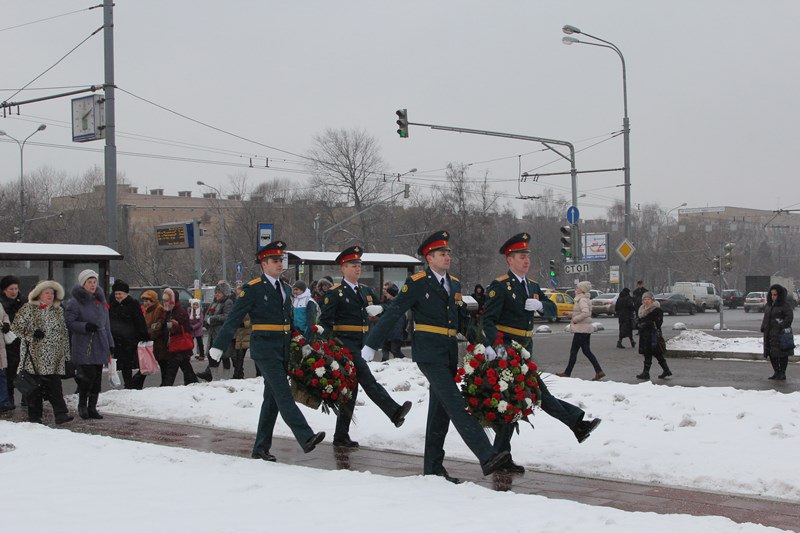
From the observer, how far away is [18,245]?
19.5m

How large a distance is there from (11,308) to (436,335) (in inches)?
302

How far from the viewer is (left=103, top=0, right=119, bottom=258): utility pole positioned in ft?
70.8

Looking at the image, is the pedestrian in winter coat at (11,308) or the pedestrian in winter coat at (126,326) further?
the pedestrian in winter coat at (126,326)

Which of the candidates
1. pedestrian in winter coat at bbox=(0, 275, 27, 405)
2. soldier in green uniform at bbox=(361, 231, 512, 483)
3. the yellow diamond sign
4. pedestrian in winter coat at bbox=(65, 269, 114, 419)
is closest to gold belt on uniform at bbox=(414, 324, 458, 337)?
soldier in green uniform at bbox=(361, 231, 512, 483)

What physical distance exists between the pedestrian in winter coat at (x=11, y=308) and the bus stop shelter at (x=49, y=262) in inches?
237

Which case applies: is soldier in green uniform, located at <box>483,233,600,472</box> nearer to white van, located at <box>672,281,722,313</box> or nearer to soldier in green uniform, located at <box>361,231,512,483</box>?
soldier in green uniform, located at <box>361,231,512,483</box>

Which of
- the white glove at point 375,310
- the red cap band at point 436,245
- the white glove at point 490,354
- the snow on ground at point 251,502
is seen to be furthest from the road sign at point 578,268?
the red cap band at point 436,245

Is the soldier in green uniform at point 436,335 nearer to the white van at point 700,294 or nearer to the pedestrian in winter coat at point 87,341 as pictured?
the pedestrian in winter coat at point 87,341

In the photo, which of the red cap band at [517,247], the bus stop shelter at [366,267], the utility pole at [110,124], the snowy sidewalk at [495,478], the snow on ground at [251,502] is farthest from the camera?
the bus stop shelter at [366,267]

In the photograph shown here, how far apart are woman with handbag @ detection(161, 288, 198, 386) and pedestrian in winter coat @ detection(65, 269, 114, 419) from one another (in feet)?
8.62

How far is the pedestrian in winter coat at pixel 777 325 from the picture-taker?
52.3 ft

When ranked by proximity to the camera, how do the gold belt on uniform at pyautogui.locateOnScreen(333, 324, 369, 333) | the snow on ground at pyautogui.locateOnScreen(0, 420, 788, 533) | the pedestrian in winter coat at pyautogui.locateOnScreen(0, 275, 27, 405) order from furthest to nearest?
the pedestrian in winter coat at pyautogui.locateOnScreen(0, 275, 27, 405) → the gold belt on uniform at pyautogui.locateOnScreen(333, 324, 369, 333) → the snow on ground at pyautogui.locateOnScreen(0, 420, 788, 533)

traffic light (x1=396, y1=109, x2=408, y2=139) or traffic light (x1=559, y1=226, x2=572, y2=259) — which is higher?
traffic light (x1=396, y1=109, x2=408, y2=139)

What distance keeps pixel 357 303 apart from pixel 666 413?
11.4 feet
